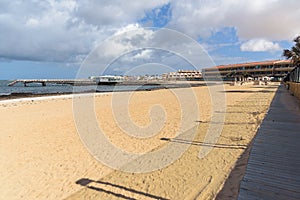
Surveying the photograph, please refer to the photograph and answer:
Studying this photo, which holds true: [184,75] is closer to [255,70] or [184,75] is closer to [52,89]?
[255,70]

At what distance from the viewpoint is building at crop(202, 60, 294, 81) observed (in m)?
73.1

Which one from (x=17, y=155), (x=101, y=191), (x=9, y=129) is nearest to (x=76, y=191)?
(x=101, y=191)

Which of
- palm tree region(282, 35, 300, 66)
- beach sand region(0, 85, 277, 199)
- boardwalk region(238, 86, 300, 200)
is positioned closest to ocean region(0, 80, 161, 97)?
beach sand region(0, 85, 277, 199)

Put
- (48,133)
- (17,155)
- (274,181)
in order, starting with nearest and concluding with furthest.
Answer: (274,181) < (17,155) < (48,133)

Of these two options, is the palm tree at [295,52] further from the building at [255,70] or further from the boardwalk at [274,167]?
the building at [255,70]

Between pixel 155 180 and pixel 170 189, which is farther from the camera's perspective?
pixel 155 180

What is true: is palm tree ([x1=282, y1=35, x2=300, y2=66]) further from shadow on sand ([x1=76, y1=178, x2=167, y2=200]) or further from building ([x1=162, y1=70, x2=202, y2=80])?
building ([x1=162, y1=70, x2=202, y2=80])

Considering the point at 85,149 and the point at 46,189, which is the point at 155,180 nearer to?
the point at 46,189

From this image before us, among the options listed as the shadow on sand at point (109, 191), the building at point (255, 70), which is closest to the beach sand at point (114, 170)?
the shadow on sand at point (109, 191)

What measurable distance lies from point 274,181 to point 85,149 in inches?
177

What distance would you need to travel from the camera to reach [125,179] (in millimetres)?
3936

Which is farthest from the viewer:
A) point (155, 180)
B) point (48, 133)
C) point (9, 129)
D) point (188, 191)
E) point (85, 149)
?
point (9, 129)

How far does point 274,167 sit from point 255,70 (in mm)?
88789

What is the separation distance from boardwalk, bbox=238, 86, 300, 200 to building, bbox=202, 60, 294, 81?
7028 cm
